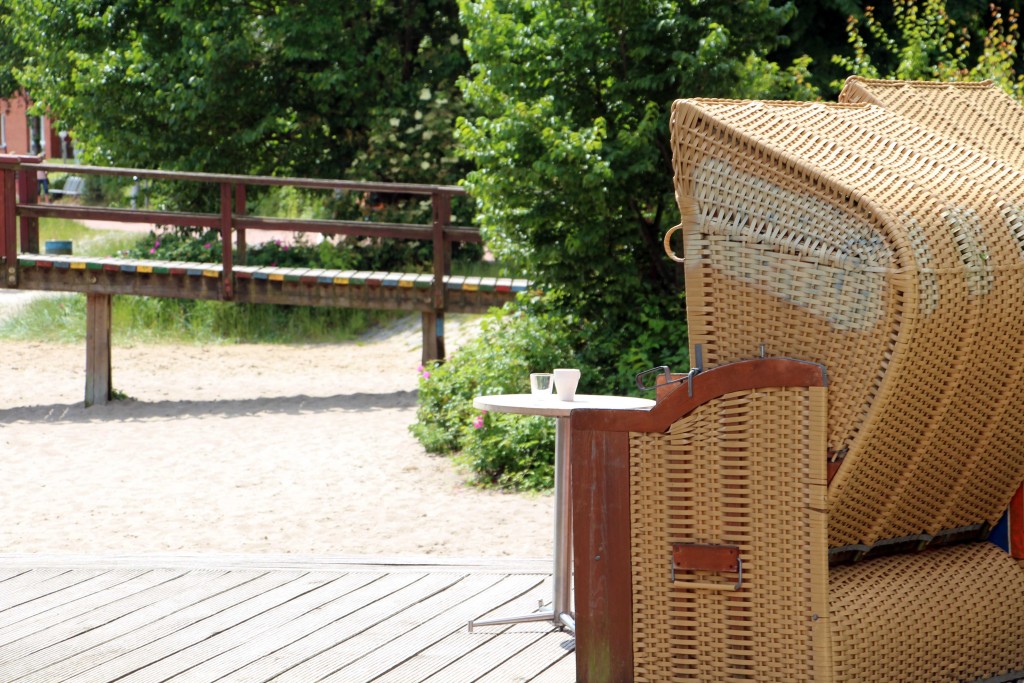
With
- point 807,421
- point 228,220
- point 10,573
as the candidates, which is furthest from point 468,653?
point 228,220

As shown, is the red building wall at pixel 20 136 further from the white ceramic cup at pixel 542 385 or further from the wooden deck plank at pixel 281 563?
the white ceramic cup at pixel 542 385

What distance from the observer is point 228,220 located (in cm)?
1200

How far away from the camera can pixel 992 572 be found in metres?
3.48

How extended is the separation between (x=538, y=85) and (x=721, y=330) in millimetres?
6117

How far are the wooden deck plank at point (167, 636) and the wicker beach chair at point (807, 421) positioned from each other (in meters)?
1.33

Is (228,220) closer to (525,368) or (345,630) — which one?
(525,368)

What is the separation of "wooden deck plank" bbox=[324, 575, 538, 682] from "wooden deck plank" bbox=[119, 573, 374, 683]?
0.37 meters

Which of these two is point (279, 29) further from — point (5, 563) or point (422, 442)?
point (5, 563)

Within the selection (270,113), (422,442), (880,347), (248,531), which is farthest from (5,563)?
(270,113)

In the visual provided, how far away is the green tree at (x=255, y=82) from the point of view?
16531mm

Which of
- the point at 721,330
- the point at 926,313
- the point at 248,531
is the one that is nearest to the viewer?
the point at 926,313

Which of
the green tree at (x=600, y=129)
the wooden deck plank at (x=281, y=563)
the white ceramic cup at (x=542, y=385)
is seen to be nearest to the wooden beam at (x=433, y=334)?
the green tree at (x=600, y=129)

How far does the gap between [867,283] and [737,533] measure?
69cm

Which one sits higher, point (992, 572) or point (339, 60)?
point (339, 60)
